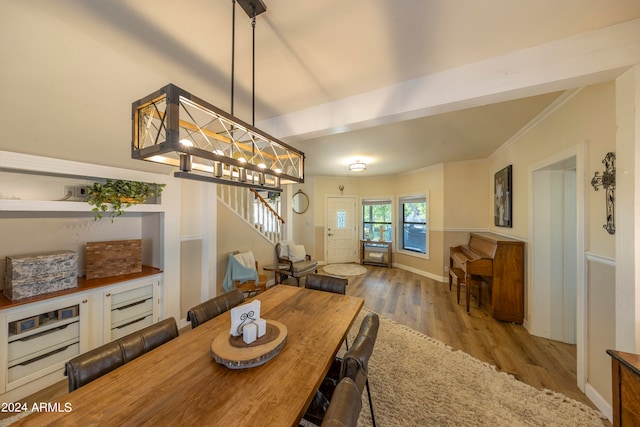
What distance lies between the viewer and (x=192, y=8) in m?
1.20

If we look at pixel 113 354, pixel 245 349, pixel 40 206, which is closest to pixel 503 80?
pixel 245 349

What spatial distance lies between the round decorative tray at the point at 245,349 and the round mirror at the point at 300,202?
4765mm

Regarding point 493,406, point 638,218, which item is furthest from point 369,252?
point 638,218

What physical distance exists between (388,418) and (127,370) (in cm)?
169

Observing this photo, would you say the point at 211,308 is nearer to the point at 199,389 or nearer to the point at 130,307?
the point at 199,389

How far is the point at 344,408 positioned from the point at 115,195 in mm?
2782

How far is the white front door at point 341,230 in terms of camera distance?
21.0 feet

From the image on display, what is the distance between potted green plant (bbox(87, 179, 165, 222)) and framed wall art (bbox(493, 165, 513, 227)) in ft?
15.7

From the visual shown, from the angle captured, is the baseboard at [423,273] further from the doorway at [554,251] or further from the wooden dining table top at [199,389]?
the wooden dining table top at [199,389]

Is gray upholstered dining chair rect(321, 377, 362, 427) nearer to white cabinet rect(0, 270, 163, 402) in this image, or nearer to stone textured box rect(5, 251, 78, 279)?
white cabinet rect(0, 270, 163, 402)

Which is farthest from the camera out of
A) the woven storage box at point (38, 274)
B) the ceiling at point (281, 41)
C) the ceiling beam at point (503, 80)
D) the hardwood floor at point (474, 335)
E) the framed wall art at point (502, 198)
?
the framed wall art at point (502, 198)

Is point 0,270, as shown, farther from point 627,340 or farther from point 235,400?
point 627,340

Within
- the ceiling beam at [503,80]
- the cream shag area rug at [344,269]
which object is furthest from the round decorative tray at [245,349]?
the cream shag area rug at [344,269]

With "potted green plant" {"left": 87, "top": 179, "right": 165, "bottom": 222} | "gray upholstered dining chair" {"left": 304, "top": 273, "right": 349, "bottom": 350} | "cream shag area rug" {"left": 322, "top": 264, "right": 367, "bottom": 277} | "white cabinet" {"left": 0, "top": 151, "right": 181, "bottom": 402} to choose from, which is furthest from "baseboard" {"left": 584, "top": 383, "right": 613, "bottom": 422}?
"potted green plant" {"left": 87, "top": 179, "right": 165, "bottom": 222}
